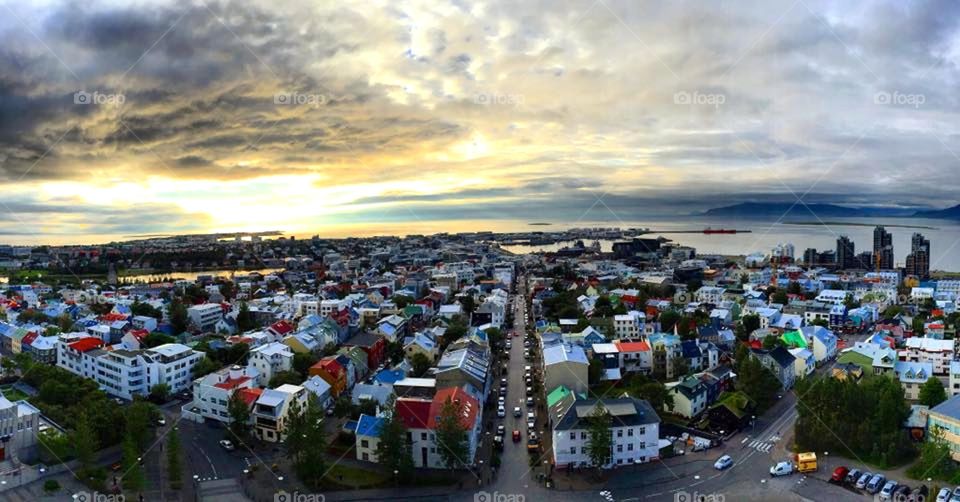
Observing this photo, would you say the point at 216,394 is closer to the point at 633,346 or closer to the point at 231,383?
the point at 231,383

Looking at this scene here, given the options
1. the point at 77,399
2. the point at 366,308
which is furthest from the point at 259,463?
the point at 366,308

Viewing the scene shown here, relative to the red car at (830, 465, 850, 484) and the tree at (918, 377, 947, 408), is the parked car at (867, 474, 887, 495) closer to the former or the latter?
the red car at (830, 465, 850, 484)

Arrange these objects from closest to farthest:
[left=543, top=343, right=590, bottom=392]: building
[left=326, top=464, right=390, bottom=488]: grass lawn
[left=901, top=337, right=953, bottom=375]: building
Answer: [left=326, top=464, right=390, bottom=488]: grass lawn → [left=543, top=343, right=590, bottom=392]: building → [left=901, top=337, right=953, bottom=375]: building

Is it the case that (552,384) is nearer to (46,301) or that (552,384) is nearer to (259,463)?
(259,463)

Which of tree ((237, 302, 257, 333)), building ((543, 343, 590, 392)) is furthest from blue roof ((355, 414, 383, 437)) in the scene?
tree ((237, 302, 257, 333))

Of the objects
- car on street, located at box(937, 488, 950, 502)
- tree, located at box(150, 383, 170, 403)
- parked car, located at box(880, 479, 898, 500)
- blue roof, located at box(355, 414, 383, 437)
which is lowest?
parked car, located at box(880, 479, 898, 500)
